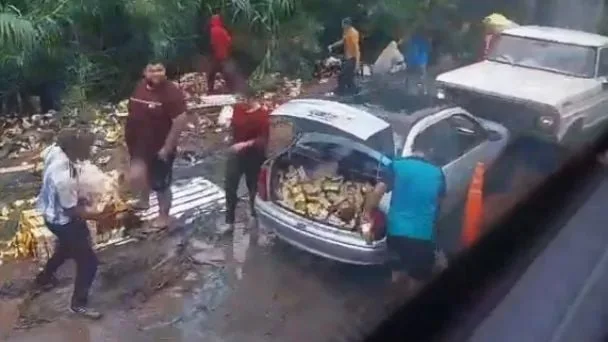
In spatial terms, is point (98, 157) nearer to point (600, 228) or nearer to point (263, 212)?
point (263, 212)

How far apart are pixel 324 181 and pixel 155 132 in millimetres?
236

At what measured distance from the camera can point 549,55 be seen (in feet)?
4.42

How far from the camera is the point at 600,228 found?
152 centimetres

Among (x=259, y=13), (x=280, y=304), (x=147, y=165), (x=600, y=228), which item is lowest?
(x=600, y=228)

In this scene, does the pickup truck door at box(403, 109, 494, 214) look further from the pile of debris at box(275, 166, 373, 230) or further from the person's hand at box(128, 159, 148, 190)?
the person's hand at box(128, 159, 148, 190)

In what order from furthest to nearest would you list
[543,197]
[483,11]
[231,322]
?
[543,197] → [483,11] → [231,322]

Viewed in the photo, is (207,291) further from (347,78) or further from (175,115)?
(347,78)

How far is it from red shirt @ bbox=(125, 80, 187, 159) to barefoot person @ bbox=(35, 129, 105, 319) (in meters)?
0.05

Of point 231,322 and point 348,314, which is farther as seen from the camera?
point 348,314

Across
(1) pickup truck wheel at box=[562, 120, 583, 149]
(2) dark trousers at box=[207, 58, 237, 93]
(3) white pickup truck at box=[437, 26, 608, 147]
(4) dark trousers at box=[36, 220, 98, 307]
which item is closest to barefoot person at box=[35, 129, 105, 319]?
(4) dark trousers at box=[36, 220, 98, 307]

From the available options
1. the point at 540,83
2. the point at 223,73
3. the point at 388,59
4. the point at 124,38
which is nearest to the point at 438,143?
the point at 388,59

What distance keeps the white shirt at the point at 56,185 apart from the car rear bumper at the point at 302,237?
10.1 inches

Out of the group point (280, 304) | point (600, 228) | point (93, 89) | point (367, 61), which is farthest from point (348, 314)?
point (600, 228)

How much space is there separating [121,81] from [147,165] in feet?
0.30
